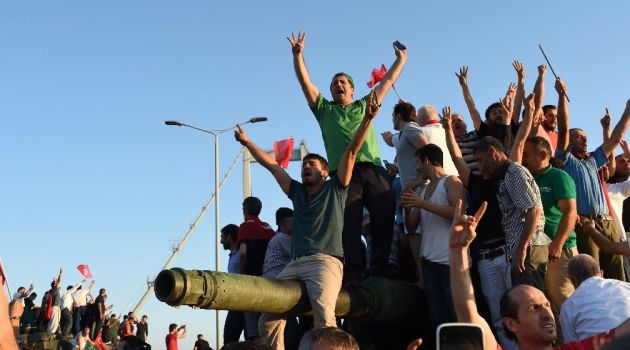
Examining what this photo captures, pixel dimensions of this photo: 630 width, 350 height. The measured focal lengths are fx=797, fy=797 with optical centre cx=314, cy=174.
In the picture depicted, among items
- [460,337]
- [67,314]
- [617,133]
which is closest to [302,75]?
[617,133]

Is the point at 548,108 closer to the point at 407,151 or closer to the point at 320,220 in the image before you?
the point at 407,151

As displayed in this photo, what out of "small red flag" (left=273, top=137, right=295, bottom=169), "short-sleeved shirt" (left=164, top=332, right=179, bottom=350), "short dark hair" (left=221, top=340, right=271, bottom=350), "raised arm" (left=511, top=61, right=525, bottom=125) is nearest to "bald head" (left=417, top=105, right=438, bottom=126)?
"raised arm" (left=511, top=61, right=525, bottom=125)

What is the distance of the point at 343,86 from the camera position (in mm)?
6891

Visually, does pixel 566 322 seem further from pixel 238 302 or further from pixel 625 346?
pixel 625 346

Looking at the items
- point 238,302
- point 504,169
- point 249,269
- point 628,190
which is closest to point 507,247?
point 504,169

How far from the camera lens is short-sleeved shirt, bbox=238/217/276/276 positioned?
25.1ft

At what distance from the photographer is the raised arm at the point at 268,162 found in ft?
20.0

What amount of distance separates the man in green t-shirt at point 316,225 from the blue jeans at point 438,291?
673 millimetres

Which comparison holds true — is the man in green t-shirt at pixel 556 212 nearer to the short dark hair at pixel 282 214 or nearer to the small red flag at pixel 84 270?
the short dark hair at pixel 282 214

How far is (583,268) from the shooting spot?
16.6 feet

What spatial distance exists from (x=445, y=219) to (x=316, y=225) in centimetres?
97

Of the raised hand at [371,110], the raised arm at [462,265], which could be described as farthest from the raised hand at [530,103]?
the raised arm at [462,265]

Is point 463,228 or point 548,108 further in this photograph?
point 548,108

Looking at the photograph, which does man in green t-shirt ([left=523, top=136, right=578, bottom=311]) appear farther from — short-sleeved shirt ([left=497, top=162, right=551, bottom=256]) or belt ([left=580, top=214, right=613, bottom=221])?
belt ([left=580, top=214, right=613, bottom=221])
